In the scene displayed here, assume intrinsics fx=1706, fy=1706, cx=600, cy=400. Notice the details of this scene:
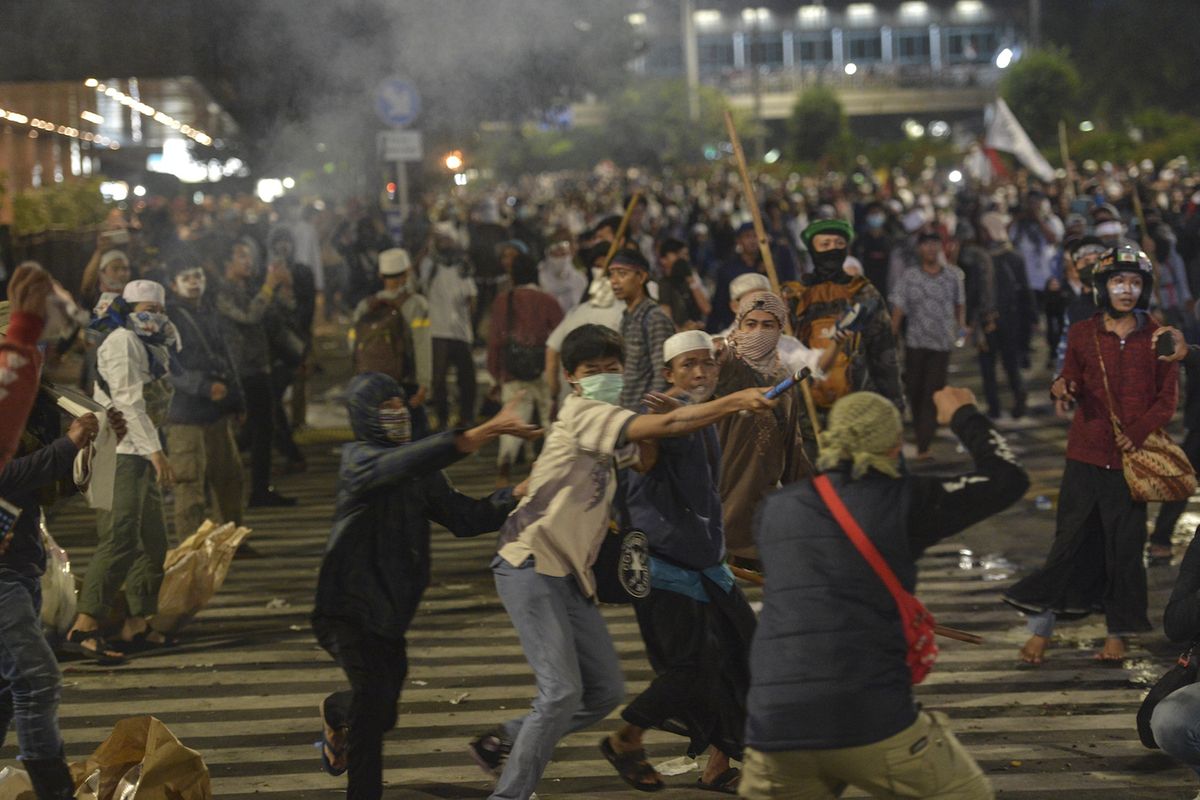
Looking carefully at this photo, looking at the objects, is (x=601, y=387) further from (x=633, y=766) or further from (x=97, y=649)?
(x=97, y=649)

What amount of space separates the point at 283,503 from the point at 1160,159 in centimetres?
3417

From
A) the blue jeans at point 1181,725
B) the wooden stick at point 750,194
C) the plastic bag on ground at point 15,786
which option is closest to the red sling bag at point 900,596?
the blue jeans at point 1181,725

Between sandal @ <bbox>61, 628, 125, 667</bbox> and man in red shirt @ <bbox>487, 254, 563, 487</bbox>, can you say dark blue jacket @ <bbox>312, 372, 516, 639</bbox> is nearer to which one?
sandal @ <bbox>61, 628, 125, 667</bbox>

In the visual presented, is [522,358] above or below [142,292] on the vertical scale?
below

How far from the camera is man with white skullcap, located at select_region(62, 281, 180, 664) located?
7.72 meters

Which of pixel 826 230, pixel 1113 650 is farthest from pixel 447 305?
pixel 1113 650

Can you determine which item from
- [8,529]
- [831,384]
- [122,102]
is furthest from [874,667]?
[122,102]

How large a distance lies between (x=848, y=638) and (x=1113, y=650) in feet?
12.3

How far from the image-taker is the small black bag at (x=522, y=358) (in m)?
11.8

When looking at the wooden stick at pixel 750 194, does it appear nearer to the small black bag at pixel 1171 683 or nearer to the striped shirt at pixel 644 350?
the striped shirt at pixel 644 350

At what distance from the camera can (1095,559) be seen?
7461mm

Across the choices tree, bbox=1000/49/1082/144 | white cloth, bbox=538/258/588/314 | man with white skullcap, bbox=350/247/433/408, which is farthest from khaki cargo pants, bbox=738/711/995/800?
tree, bbox=1000/49/1082/144

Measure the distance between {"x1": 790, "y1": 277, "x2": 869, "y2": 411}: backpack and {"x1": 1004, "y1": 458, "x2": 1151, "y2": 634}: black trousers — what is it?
162cm

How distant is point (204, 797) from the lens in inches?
208
